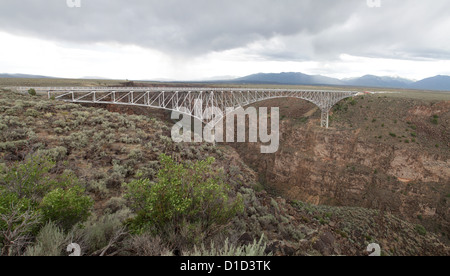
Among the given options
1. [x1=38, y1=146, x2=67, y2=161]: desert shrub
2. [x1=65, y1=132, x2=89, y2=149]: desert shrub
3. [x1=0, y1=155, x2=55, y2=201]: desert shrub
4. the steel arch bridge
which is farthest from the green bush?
the steel arch bridge

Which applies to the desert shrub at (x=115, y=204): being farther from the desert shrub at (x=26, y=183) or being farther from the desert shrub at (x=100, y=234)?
the desert shrub at (x=26, y=183)

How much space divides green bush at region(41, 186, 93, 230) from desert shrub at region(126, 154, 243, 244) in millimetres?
1154

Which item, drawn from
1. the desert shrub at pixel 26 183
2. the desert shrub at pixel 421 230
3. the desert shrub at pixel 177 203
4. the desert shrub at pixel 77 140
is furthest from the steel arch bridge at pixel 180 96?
the desert shrub at pixel 421 230

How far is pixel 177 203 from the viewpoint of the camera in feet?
16.3

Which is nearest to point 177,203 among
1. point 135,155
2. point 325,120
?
point 135,155

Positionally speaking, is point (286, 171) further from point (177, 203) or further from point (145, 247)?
point (145, 247)

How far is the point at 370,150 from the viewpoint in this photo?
29.8 m

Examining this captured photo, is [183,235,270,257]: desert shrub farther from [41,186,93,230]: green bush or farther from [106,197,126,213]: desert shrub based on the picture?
[106,197,126,213]: desert shrub

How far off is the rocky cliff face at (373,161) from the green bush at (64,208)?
31.4 m

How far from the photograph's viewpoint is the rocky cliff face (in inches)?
976
